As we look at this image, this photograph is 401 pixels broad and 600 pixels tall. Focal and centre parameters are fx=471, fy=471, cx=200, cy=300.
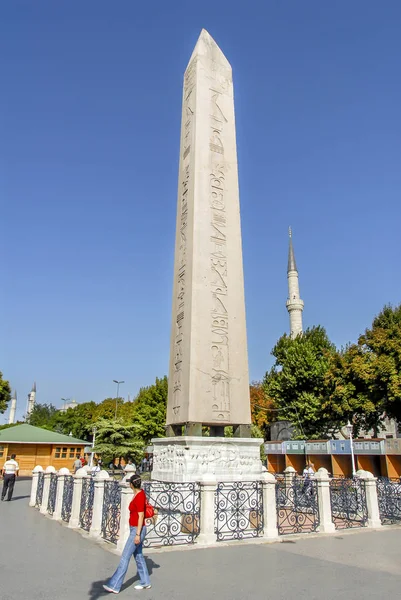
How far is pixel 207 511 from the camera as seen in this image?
759 cm

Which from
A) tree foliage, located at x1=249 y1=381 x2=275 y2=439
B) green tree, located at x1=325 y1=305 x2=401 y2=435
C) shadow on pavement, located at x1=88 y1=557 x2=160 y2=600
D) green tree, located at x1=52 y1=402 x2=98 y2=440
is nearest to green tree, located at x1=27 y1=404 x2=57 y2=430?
green tree, located at x1=52 y1=402 x2=98 y2=440

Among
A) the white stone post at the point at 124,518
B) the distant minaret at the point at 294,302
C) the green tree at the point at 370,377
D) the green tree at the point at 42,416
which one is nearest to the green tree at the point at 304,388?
the green tree at the point at 370,377

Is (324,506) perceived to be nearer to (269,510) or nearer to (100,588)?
(269,510)

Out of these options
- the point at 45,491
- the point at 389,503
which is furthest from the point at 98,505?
the point at 389,503

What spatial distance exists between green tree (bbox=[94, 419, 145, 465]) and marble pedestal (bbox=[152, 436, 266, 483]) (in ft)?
55.9

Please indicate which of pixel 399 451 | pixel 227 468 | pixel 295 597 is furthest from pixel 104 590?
pixel 399 451

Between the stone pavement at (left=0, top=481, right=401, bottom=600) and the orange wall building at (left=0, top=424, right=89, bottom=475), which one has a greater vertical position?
the orange wall building at (left=0, top=424, right=89, bottom=475)

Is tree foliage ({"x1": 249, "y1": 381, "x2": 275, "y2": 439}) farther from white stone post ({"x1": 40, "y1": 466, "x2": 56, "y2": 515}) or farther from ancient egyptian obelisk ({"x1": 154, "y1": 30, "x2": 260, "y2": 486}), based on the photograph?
ancient egyptian obelisk ({"x1": 154, "y1": 30, "x2": 260, "y2": 486})

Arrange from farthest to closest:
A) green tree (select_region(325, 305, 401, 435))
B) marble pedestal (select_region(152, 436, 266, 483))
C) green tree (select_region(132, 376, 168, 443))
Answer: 1. green tree (select_region(132, 376, 168, 443))
2. green tree (select_region(325, 305, 401, 435))
3. marble pedestal (select_region(152, 436, 266, 483))

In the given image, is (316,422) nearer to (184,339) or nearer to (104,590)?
(184,339)

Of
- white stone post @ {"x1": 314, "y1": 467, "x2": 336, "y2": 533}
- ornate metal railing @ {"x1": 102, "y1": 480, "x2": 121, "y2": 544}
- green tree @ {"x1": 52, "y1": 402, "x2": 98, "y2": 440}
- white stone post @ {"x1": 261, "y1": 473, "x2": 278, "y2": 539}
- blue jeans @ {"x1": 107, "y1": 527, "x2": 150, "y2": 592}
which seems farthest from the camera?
green tree @ {"x1": 52, "y1": 402, "x2": 98, "y2": 440}

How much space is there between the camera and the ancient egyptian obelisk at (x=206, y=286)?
9453 mm

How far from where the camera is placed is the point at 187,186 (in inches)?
449

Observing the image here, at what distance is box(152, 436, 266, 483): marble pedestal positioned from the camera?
29.3 feet
